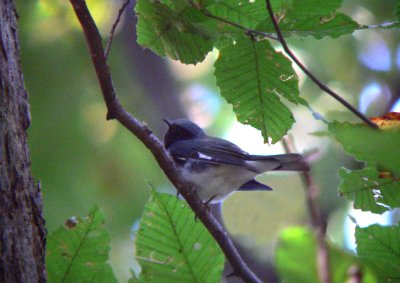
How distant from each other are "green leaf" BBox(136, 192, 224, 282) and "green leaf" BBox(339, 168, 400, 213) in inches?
15.0

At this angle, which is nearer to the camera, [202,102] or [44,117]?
[44,117]

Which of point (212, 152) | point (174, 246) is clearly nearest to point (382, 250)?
point (174, 246)

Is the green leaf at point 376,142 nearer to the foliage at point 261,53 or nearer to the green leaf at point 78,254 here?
the foliage at point 261,53

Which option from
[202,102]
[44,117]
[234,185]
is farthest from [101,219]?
[202,102]

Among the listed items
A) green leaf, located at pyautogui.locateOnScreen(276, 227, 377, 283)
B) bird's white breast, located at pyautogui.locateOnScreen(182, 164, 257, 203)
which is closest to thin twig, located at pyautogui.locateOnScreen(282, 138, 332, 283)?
green leaf, located at pyautogui.locateOnScreen(276, 227, 377, 283)

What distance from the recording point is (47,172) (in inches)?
175

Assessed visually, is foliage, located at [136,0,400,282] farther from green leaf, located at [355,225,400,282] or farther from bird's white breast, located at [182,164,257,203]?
bird's white breast, located at [182,164,257,203]

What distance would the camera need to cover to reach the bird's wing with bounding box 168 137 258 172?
391 centimetres

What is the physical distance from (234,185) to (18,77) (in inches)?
98.0

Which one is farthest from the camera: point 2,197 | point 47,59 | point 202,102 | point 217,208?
point 202,102

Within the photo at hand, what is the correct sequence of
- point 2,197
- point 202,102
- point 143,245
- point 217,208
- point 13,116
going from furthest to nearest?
1. point 202,102
2. point 217,208
3. point 143,245
4. point 13,116
5. point 2,197

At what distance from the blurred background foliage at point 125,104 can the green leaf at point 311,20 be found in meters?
2.85

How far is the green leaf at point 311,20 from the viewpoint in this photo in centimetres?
149

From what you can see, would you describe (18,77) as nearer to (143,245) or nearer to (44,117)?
(143,245)
